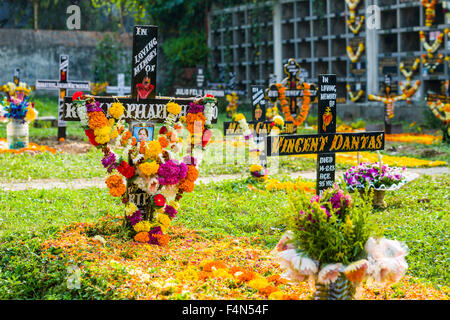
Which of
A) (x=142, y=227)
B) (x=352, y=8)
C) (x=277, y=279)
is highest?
(x=352, y=8)

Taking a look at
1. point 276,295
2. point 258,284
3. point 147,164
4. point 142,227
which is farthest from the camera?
point 142,227

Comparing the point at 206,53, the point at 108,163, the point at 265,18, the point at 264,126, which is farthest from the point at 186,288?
the point at 206,53

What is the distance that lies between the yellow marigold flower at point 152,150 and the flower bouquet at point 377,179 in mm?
2969

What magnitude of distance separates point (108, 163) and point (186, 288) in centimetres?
205

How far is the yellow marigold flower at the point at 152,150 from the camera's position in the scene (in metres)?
6.45

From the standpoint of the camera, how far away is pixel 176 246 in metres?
6.43

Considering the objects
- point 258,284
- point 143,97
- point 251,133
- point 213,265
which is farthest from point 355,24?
point 258,284

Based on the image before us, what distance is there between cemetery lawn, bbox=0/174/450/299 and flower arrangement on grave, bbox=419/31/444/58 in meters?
8.79

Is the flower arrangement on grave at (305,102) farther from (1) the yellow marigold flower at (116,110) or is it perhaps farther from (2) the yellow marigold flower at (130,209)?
(2) the yellow marigold flower at (130,209)

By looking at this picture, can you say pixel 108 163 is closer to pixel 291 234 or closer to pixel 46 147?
pixel 291 234

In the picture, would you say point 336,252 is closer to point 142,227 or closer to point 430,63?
point 142,227

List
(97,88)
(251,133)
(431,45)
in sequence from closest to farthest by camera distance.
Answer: (251,133) → (431,45) → (97,88)

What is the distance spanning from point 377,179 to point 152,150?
10.9 feet

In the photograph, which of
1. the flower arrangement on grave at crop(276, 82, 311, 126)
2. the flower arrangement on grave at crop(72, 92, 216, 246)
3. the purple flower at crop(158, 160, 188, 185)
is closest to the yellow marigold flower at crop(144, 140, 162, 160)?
the flower arrangement on grave at crop(72, 92, 216, 246)
